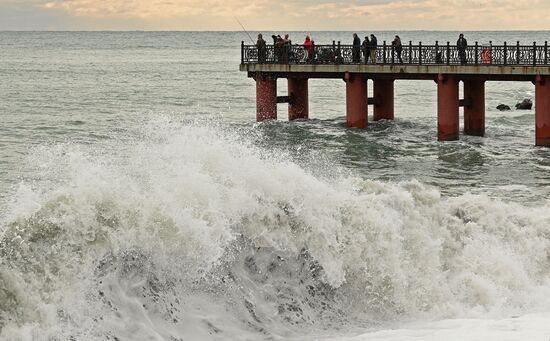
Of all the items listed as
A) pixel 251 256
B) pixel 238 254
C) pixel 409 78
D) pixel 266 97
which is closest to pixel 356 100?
pixel 409 78

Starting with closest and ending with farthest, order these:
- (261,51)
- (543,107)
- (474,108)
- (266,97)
Result: (543,107) < (474,108) < (261,51) < (266,97)

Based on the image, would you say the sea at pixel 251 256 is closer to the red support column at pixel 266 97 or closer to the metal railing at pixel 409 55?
the metal railing at pixel 409 55

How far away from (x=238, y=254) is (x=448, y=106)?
70.1ft

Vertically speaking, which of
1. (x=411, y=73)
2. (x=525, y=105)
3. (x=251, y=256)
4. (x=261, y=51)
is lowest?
(x=251, y=256)

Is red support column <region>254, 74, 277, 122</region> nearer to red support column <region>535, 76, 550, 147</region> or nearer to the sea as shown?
red support column <region>535, 76, 550, 147</region>

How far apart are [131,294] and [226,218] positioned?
7.50 feet

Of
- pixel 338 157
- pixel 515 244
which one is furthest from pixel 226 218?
pixel 338 157

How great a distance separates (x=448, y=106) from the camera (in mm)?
34594

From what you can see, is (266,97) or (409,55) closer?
(409,55)

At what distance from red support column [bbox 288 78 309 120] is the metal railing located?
185cm

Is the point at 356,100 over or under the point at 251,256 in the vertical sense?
over

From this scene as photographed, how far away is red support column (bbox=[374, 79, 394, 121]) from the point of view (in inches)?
1585

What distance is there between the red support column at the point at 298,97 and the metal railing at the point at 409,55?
1.85 meters

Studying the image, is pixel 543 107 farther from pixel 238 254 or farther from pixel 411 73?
pixel 238 254
